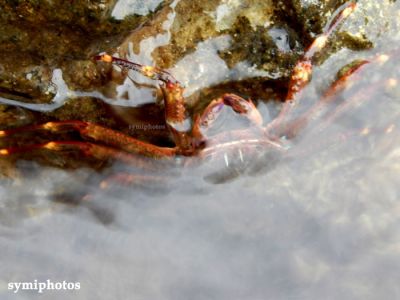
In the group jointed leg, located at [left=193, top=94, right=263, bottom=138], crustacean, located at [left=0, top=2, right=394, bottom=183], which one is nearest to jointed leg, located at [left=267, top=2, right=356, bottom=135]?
crustacean, located at [left=0, top=2, right=394, bottom=183]

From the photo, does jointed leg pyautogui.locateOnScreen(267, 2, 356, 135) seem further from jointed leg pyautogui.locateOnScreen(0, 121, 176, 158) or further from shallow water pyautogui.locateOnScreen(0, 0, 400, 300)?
jointed leg pyautogui.locateOnScreen(0, 121, 176, 158)

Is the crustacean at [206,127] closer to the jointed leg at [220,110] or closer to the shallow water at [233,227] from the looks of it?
the jointed leg at [220,110]

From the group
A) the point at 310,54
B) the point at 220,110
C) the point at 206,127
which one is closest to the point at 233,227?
the point at 206,127

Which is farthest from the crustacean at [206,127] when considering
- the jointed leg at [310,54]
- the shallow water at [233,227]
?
the shallow water at [233,227]

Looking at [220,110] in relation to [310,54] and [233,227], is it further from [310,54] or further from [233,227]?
[233,227]

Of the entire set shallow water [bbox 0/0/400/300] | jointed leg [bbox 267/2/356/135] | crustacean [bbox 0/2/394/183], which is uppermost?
jointed leg [bbox 267/2/356/135]

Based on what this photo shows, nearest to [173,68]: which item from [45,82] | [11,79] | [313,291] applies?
[45,82]
